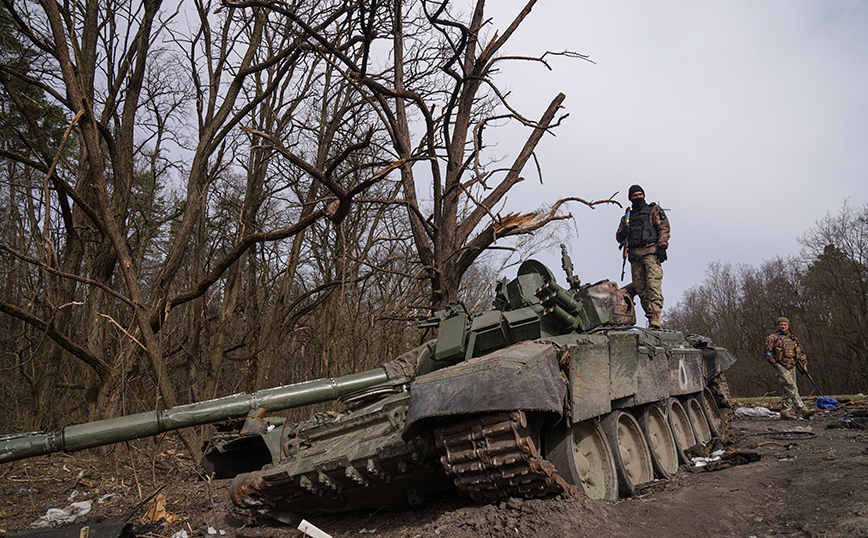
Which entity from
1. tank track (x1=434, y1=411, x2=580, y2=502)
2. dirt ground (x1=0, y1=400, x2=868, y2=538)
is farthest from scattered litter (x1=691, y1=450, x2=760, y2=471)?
tank track (x1=434, y1=411, x2=580, y2=502)

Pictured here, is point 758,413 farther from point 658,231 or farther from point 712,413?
point 658,231

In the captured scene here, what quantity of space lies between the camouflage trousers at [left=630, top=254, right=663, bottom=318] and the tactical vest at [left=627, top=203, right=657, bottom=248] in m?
0.27

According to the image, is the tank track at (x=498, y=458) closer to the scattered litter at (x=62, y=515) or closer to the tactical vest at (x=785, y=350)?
the scattered litter at (x=62, y=515)

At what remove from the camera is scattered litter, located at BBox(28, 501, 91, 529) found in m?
6.22

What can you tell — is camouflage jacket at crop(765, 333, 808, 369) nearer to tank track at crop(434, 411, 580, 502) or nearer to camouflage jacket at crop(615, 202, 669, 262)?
camouflage jacket at crop(615, 202, 669, 262)

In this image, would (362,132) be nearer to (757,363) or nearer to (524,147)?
(524,147)

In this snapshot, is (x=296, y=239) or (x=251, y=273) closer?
(x=296, y=239)

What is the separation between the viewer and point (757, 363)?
30.6 m

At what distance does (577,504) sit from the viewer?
15.3 feet

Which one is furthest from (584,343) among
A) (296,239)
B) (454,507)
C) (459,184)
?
(296,239)

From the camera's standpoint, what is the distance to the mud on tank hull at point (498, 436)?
4.52 metres

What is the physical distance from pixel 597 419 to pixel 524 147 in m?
5.63

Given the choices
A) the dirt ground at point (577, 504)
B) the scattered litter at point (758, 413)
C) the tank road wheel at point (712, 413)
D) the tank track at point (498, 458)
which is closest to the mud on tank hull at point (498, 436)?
the tank track at point (498, 458)

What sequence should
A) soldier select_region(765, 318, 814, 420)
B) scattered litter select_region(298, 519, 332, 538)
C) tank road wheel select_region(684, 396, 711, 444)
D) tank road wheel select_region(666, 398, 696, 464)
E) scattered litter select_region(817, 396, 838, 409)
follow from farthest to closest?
scattered litter select_region(817, 396, 838, 409), soldier select_region(765, 318, 814, 420), tank road wheel select_region(684, 396, 711, 444), tank road wheel select_region(666, 398, 696, 464), scattered litter select_region(298, 519, 332, 538)
